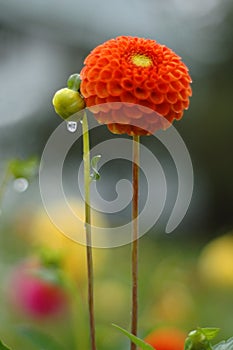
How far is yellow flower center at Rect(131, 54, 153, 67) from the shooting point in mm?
291

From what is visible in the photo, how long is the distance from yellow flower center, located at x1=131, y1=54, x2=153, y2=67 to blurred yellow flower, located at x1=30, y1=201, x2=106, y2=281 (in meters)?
0.31

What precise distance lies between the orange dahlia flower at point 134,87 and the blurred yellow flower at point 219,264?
1.59 feet

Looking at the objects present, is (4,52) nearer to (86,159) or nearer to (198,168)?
(198,168)

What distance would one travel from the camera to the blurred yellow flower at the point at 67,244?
665mm

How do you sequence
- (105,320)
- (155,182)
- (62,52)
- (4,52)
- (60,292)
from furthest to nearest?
(62,52) < (4,52) < (155,182) < (105,320) < (60,292)

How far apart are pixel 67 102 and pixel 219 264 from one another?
20.2 inches

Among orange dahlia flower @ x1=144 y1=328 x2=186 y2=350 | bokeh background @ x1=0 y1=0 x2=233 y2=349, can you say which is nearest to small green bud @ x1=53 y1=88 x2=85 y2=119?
orange dahlia flower @ x1=144 y1=328 x2=186 y2=350

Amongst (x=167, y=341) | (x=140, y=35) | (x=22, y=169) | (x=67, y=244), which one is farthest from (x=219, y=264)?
(x=140, y=35)

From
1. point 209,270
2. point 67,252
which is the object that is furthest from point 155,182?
point 67,252

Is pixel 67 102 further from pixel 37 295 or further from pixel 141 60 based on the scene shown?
pixel 37 295

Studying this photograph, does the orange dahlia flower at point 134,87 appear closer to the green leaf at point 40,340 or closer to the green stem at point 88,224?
the green stem at point 88,224

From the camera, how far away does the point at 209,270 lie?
788 mm

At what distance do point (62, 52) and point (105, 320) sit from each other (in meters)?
1.38

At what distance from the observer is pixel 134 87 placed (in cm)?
28
